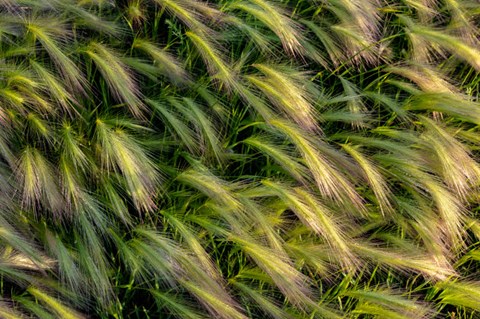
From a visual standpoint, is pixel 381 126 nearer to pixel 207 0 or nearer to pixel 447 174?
Answer: pixel 447 174

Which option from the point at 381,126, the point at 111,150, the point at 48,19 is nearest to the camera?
the point at 111,150

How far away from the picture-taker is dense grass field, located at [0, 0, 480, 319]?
1.88 m

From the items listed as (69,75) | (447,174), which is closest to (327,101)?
(447,174)

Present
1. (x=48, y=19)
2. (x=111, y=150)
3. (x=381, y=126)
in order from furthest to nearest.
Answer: (x=381, y=126), (x=48, y=19), (x=111, y=150)

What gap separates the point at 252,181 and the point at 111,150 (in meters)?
0.42

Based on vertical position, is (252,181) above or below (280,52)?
below

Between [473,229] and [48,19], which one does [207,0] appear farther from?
[473,229]

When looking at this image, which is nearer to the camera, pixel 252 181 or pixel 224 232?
pixel 224 232

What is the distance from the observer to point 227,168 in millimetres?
2137

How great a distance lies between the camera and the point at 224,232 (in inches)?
74.6

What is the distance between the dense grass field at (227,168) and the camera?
73.9 inches

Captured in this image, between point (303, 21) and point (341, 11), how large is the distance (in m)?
0.11

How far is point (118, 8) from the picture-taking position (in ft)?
7.14

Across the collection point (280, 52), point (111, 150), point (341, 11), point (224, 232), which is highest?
point (341, 11)
